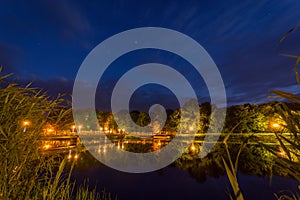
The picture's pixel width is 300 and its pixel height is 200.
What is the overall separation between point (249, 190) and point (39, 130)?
1256cm

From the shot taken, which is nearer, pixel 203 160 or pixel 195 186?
pixel 195 186

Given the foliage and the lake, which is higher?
the foliage

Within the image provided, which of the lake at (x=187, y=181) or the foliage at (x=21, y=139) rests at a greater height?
the foliage at (x=21, y=139)

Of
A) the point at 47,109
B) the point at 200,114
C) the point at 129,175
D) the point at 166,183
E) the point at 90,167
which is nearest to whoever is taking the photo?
the point at 47,109

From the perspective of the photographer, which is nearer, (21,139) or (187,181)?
(21,139)

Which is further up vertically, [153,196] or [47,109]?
[47,109]

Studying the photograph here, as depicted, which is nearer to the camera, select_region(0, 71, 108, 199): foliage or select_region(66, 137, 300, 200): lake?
select_region(0, 71, 108, 199): foliage

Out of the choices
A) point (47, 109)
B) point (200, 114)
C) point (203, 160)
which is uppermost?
point (200, 114)

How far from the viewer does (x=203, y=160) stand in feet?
65.3

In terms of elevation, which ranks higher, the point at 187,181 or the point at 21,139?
the point at 21,139

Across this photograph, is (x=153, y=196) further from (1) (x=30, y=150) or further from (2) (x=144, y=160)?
(1) (x=30, y=150)

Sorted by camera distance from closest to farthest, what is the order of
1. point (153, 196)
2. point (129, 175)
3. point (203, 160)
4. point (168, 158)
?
point (153, 196) < point (129, 175) < point (203, 160) < point (168, 158)

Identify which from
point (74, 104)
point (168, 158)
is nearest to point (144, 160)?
point (168, 158)

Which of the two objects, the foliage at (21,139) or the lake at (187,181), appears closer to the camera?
the foliage at (21,139)
